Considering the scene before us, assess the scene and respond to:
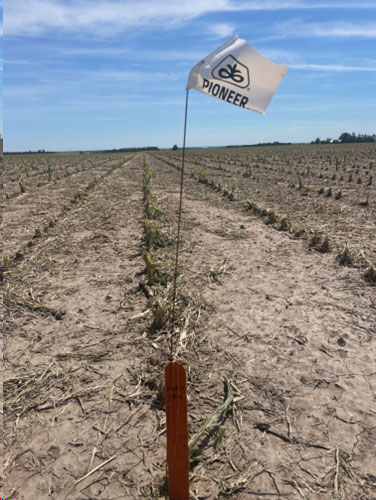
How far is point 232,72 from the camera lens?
2.53 m

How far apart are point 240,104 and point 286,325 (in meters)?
2.70

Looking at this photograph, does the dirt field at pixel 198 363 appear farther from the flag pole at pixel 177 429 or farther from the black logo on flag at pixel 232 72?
the black logo on flag at pixel 232 72

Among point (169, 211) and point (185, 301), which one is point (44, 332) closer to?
point (185, 301)

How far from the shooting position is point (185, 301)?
16.4ft

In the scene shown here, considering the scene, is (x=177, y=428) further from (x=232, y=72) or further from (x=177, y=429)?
(x=232, y=72)

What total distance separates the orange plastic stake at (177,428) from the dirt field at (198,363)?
23 centimetres

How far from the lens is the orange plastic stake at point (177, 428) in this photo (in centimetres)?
218

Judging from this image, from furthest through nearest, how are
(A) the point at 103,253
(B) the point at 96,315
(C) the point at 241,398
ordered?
(A) the point at 103,253 → (B) the point at 96,315 → (C) the point at 241,398

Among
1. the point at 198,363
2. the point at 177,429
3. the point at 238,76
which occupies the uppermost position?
the point at 238,76

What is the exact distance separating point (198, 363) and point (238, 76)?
8.65 feet

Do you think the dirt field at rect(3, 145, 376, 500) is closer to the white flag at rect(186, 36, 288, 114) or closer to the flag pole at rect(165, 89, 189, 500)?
the flag pole at rect(165, 89, 189, 500)

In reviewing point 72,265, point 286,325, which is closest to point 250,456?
point 286,325

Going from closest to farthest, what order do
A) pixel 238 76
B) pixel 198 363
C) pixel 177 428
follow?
1. pixel 177 428
2. pixel 238 76
3. pixel 198 363

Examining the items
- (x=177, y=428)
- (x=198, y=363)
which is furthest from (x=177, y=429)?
(x=198, y=363)
